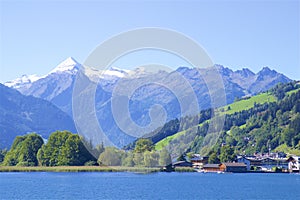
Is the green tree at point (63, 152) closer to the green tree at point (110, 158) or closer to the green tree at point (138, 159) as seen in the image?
the green tree at point (110, 158)

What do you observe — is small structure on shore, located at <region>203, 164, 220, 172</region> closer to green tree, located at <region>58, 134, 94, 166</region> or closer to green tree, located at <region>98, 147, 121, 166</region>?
green tree, located at <region>98, 147, 121, 166</region>

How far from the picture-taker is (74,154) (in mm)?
95000

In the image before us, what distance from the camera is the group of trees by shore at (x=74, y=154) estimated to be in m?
92.2

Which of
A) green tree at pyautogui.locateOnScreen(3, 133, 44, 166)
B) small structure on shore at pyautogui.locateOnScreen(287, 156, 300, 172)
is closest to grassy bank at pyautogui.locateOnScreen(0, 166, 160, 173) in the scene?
green tree at pyautogui.locateOnScreen(3, 133, 44, 166)

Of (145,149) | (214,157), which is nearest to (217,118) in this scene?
(214,157)

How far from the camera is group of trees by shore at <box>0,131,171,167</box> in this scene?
92.2 meters

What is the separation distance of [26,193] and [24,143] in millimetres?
52041

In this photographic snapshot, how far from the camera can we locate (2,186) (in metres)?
59.6

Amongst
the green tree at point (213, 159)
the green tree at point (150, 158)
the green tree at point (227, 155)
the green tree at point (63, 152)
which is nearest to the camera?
the green tree at point (150, 158)

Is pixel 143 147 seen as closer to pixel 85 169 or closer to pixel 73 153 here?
pixel 73 153

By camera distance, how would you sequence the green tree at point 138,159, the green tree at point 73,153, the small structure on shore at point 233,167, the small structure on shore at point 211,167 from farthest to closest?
the small structure on shore at point 211,167
the small structure on shore at point 233,167
the green tree at point 73,153
the green tree at point 138,159

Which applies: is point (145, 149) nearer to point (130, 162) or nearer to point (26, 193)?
point (130, 162)

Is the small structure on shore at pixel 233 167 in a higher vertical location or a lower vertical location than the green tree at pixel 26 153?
lower

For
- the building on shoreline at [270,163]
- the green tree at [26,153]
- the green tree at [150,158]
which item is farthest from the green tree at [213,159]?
the green tree at [26,153]
